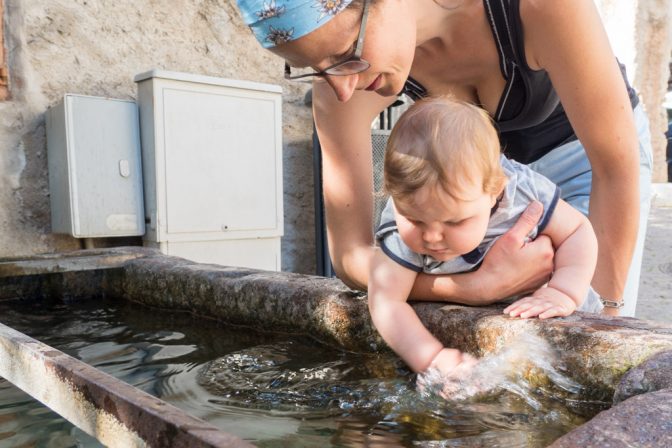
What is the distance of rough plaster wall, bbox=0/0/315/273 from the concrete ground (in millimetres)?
3233

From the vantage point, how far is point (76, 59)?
391cm

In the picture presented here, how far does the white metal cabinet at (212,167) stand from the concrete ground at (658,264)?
2603 mm

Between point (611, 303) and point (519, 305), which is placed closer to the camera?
point (519, 305)

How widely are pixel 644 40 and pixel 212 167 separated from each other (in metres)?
5.62

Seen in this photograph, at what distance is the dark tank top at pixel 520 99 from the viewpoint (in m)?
1.48

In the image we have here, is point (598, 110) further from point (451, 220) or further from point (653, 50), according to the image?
point (653, 50)

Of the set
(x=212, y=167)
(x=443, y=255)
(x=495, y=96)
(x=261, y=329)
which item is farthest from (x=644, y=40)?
(x=443, y=255)

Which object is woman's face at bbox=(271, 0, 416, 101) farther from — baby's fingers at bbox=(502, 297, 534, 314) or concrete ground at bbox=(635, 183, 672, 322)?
concrete ground at bbox=(635, 183, 672, 322)

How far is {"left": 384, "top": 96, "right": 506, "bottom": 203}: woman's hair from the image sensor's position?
1.39 meters

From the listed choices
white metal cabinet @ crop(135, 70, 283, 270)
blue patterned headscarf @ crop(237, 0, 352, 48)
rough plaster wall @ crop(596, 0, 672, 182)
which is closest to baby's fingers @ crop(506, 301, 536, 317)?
blue patterned headscarf @ crop(237, 0, 352, 48)

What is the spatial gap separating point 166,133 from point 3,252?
1152 mm

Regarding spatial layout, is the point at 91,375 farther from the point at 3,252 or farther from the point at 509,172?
the point at 3,252

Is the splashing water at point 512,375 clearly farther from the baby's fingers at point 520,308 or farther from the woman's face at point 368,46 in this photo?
the woman's face at point 368,46

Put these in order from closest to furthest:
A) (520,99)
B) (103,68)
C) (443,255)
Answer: (443,255)
(520,99)
(103,68)
